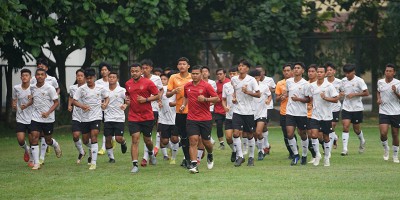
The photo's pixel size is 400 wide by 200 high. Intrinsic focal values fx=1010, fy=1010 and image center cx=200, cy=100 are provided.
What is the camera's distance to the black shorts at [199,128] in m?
18.3

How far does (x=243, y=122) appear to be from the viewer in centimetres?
1984

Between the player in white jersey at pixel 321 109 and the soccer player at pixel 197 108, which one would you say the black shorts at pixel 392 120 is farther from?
the soccer player at pixel 197 108

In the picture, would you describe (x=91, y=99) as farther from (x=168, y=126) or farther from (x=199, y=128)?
(x=199, y=128)

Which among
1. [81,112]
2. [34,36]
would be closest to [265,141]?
[81,112]

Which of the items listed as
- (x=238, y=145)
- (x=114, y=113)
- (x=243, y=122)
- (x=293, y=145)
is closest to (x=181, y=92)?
(x=243, y=122)

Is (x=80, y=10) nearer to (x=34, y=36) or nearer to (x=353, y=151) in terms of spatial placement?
(x=34, y=36)

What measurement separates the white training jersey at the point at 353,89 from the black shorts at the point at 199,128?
506 centimetres

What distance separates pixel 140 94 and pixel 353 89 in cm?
588

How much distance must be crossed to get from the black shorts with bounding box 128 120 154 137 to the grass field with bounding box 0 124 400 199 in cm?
73

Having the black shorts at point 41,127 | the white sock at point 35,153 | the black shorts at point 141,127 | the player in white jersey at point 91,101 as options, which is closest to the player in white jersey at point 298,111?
the black shorts at point 141,127

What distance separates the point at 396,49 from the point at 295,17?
484 cm

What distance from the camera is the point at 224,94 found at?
2050cm

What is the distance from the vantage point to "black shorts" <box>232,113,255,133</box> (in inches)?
776

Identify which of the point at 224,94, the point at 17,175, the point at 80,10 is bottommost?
the point at 17,175
